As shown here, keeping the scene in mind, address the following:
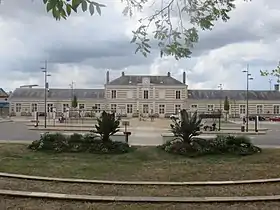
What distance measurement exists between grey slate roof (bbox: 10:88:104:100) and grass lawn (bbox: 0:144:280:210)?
8115 cm

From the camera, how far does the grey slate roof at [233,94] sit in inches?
3861

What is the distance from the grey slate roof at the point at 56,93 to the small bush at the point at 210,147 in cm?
8091

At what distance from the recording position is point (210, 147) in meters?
17.8

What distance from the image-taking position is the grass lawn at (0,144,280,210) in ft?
26.6

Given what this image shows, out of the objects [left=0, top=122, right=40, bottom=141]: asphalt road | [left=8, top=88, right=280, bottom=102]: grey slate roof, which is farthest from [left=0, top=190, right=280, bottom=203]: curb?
[left=8, top=88, right=280, bottom=102]: grey slate roof

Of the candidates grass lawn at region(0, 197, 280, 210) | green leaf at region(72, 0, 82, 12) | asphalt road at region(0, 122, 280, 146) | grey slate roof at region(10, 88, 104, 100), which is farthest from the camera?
grey slate roof at region(10, 88, 104, 100)

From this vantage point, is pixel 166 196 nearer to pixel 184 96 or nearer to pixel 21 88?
pixel 184 96

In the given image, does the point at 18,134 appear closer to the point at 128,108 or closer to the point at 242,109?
the point at 128,108

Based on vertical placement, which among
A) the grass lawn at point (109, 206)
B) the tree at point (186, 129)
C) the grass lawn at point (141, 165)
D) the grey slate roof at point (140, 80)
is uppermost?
the grey slate roof at point (140, 80)

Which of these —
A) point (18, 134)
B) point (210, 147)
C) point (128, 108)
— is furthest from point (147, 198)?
point (128, 108)

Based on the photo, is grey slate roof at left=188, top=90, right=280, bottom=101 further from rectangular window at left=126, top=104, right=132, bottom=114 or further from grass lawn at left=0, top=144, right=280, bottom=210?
grass lawn at left=0, top=144, right=280, bottom=210

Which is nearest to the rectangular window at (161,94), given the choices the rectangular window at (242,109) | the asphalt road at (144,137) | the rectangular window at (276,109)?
the rectangular window at (242,109)

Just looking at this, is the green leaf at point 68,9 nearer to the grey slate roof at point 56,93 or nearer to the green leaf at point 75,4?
the green leaf at point 75,4

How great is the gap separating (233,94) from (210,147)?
86.0 meters
